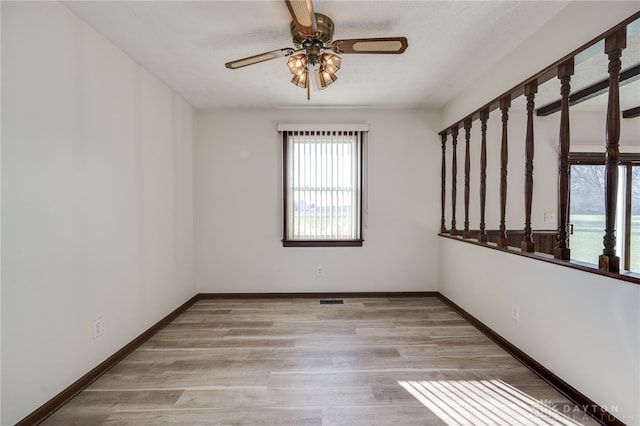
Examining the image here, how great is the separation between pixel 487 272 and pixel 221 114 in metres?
3.70

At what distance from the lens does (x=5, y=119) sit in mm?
1458

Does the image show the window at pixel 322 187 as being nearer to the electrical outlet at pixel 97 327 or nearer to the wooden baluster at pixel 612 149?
the electrical outlet at pixel 97 327

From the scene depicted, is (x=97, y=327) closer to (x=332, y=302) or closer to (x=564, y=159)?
(x=332, y=302)

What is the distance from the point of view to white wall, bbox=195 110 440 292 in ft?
12.3

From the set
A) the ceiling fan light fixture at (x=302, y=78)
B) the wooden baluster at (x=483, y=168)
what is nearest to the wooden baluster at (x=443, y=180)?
the wooden baluster at (x=483, y=168)

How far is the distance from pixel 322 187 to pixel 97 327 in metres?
2.68

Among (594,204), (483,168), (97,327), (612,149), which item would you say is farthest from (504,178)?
(97,327)

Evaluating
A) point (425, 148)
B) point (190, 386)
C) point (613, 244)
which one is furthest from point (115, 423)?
point (425, 148)

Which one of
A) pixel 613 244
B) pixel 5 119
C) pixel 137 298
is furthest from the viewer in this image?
→ pixel 137 298

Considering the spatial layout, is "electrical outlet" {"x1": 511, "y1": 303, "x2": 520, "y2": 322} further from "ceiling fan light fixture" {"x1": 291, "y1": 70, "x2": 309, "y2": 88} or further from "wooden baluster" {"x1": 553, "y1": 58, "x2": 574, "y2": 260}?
"ceiling fan light fixture" {"x1": 291, "y1": 70, "x2": 309, "y2": 88}

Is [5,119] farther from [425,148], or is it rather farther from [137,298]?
[425,148]

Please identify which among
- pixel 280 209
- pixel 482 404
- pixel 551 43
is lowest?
pixel 482 404

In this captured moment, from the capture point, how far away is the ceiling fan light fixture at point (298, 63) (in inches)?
78.7

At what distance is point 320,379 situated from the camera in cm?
201
